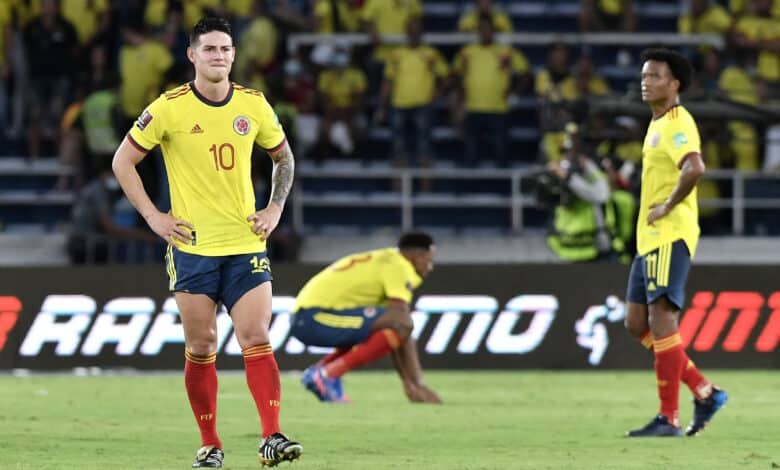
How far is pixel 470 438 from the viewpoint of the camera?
1069 cm

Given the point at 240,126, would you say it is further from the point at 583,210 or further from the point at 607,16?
the point at 607,16

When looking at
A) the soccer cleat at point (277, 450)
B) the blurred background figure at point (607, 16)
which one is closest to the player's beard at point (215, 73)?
the soccer cleat at point (277, 450)

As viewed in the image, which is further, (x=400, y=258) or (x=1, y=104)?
(x=1, y=104)

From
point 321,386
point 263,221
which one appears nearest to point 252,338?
point 263,221

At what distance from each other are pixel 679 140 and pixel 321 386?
4.22 metres

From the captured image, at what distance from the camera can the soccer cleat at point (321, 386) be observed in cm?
1366

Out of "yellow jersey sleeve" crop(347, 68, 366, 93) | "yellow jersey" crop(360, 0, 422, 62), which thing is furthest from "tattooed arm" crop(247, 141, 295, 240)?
"yellow jersey" crop(360, 0, 422, 62)

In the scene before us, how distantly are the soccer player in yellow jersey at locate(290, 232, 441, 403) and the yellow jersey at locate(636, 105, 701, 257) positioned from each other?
11.1ft

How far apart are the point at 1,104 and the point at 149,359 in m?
7.49

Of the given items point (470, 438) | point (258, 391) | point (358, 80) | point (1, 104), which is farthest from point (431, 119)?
point (258, 391)

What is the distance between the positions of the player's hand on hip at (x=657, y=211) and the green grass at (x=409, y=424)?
1381 millimetres

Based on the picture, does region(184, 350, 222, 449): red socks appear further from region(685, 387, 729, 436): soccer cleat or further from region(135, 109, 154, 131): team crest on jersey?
region(685, 387, 729, 436): soccer cleat

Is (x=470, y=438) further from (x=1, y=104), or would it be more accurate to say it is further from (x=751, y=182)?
(x=1, y=104)

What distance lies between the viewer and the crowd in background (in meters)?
21.5
